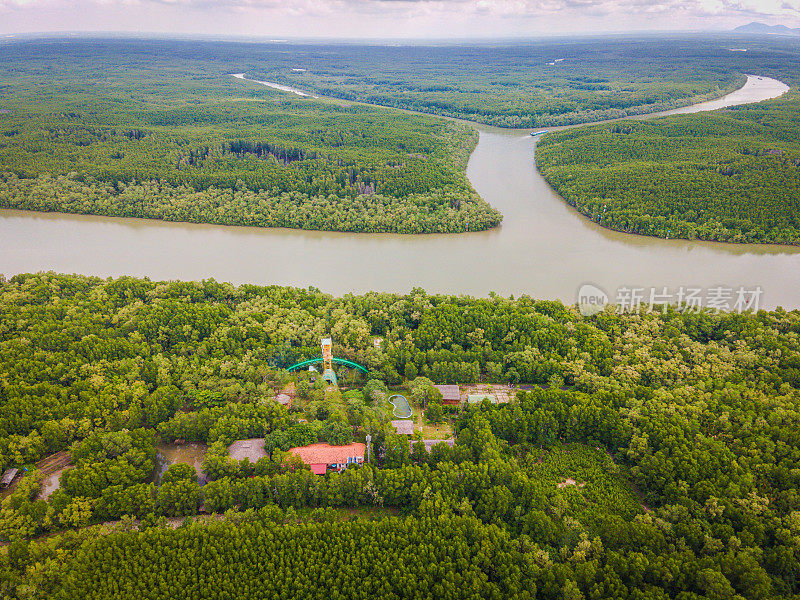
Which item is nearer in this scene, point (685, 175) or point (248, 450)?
point (248, 450)

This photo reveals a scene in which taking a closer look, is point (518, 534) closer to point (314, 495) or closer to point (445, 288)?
point (314, 495)

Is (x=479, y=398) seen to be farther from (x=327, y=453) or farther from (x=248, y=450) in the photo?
(x=248, y=450)

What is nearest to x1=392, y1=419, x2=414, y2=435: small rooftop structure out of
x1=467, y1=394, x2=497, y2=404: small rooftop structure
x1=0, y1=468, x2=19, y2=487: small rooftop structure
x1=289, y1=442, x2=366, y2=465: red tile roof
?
x1=289, y1=442, x2=366, y2=465: red tile roof

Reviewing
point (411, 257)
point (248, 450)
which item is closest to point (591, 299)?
point (411, 257)

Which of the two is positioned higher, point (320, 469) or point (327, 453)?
point (327, 453)

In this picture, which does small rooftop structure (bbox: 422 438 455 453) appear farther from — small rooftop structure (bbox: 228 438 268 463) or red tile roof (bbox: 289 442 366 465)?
small rooftop structure (bbox: 228 438 268 463)

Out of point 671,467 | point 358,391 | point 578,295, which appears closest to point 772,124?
point 578,295

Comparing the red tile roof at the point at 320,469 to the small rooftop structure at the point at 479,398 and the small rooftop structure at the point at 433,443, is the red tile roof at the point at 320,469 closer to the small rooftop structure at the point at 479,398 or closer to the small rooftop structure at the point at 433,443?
the small rooftop structure at the point at 433,443
